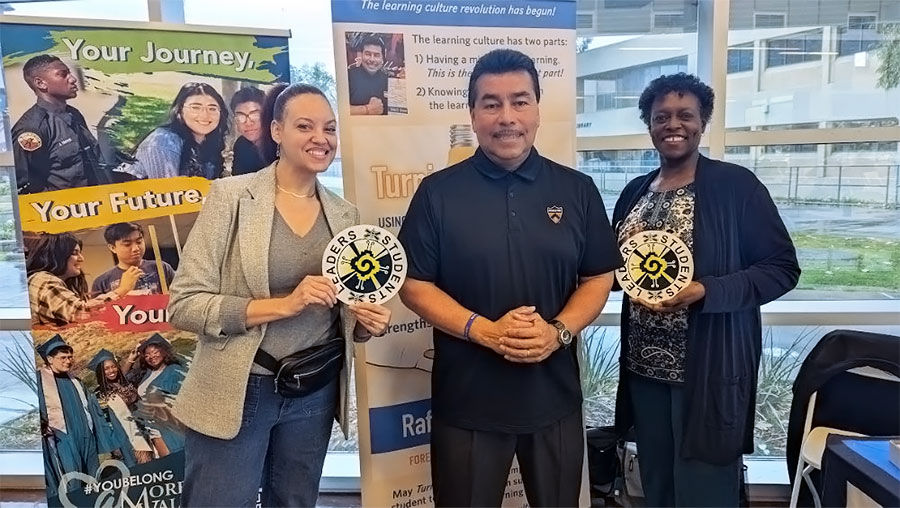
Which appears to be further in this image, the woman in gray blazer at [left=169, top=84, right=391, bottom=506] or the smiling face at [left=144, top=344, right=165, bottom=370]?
the smiling face at [left=144, top=344, right=165, bottom=370]

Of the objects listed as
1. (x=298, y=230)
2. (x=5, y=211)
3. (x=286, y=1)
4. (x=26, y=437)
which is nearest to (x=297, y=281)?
(x=298, y=230)

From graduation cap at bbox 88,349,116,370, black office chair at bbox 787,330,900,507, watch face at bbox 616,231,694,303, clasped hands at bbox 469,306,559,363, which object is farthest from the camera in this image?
black office chair at bbox 787,330,900,507

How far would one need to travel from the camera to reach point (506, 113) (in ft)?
5.05

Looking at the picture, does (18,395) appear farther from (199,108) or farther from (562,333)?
(562,333)

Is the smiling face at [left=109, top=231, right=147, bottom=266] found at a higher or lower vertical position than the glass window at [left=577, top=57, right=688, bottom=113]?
lower

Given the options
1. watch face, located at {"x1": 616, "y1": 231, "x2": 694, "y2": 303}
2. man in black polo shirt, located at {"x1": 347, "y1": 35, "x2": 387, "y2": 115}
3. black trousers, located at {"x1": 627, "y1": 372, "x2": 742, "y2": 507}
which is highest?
man in black polo shirt, located at {"x1": 347, "y1": 35, "x2": 387, "y2": 115}

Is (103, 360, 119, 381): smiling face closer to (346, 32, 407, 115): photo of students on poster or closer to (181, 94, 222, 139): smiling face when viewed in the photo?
(181, 94, 222, 139): smiling face

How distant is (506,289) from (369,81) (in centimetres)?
96

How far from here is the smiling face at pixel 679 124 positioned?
185cm

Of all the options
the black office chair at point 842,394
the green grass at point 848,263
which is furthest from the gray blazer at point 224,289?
the green grass at point 848,263

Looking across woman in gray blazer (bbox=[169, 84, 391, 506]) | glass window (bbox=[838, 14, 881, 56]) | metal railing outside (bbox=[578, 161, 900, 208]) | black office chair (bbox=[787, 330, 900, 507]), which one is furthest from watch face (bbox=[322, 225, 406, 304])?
glass window (bbox=[838, 14, 881, 56])

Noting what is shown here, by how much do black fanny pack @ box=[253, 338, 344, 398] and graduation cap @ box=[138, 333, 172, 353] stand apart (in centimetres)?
77

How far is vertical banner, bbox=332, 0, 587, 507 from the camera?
2029mm

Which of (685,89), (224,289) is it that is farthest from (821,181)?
(224,289)
